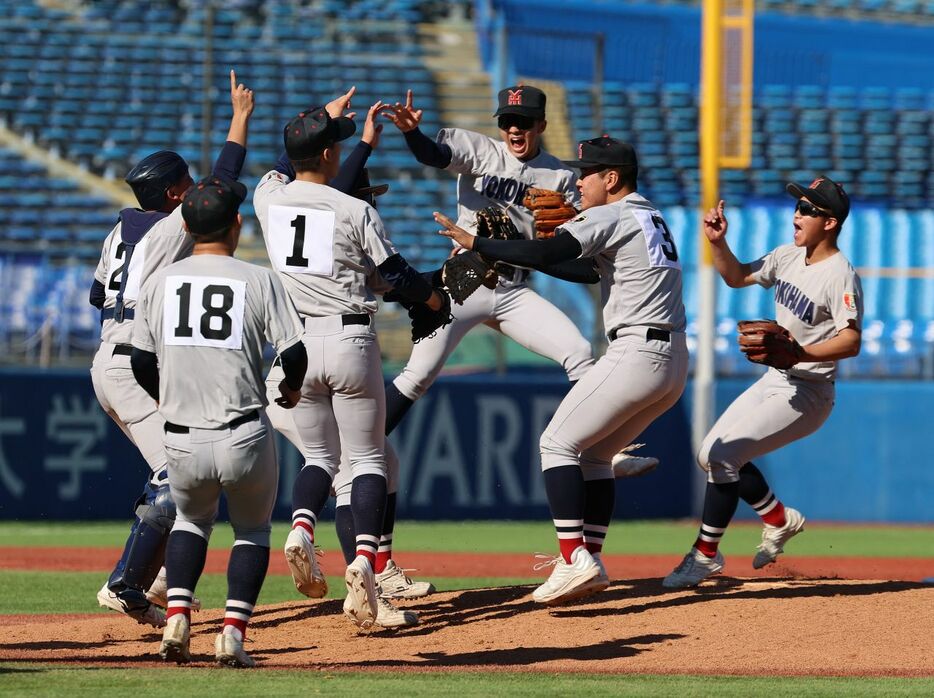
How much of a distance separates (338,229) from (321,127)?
442 millimetres

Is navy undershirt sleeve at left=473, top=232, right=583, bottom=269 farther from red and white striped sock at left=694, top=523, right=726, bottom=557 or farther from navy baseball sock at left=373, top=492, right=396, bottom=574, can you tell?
red and white striped sock at left=694, top=523, right=726, bottom=557

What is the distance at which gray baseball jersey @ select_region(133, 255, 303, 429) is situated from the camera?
5.10 m

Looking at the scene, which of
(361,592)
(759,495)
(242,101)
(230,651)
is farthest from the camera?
(759,495)

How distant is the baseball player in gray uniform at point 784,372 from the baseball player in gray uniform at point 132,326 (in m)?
2.56

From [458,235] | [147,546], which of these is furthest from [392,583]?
[458,235]

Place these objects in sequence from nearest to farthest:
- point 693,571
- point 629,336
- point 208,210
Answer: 1. point 208,210
2. point 629,336
3. point 693,571

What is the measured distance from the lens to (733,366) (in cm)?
1445

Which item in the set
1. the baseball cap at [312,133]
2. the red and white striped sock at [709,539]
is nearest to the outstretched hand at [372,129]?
the baseball cap at [312,133]

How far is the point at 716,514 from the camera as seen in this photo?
7348 millimetres

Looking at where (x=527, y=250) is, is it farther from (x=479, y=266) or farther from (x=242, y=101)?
(x=242, y=101)

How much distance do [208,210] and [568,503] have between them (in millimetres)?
2307

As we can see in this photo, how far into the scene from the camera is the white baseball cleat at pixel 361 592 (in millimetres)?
5883

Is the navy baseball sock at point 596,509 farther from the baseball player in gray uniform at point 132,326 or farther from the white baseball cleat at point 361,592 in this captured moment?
the baseball player in gray uniform at point 132,326

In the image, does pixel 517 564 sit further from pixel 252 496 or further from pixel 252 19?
pixel 252 19
